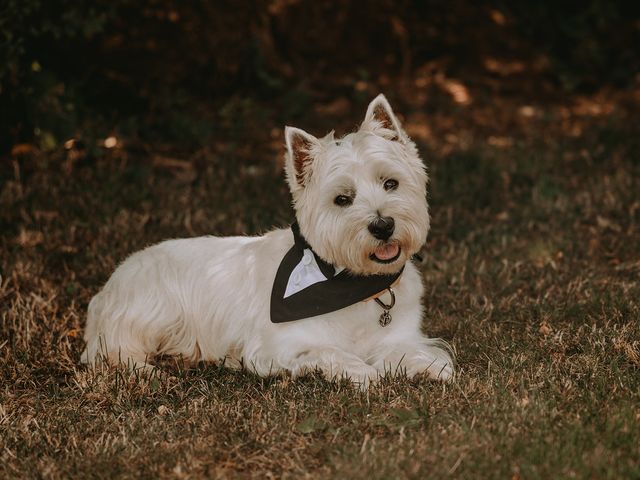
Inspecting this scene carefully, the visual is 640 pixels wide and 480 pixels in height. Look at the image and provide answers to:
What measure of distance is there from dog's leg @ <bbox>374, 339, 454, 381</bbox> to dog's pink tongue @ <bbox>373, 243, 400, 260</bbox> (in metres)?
0.54

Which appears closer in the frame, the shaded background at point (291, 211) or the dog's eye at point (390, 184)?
the shaded background at point (291, 211)

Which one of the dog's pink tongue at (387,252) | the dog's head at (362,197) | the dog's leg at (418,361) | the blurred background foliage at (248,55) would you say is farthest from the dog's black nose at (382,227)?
the blurred background foliage at (248,55)

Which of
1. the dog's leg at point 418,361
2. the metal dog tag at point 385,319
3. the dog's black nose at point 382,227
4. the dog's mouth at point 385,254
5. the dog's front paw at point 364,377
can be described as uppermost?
the dog's black nose at point 382,227

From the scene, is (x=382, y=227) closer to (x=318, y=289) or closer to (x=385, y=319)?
(x=318, y=289)

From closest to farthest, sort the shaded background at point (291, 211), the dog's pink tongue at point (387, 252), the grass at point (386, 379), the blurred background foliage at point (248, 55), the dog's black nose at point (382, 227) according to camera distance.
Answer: the grass at point (386, 379), the shaded background at point (291, 211), the dog's black nose at point (382, 227), the dog's pink tongue at point (387, 252), the blurred background foliage at point (248, 55)

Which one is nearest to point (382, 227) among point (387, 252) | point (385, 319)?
point (387, 252)

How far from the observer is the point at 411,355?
4.45 m

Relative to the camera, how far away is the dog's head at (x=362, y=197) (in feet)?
13.8

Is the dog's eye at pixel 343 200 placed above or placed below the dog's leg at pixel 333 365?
above

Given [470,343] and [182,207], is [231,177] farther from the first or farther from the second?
[470,343]

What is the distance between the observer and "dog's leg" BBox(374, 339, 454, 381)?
4.31 meters

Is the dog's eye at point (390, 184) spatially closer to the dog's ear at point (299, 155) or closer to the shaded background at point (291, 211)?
the dog's ear at point (299, 155)

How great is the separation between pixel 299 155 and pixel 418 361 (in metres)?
1.26

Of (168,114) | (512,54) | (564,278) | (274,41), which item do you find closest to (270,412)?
(564,278)
